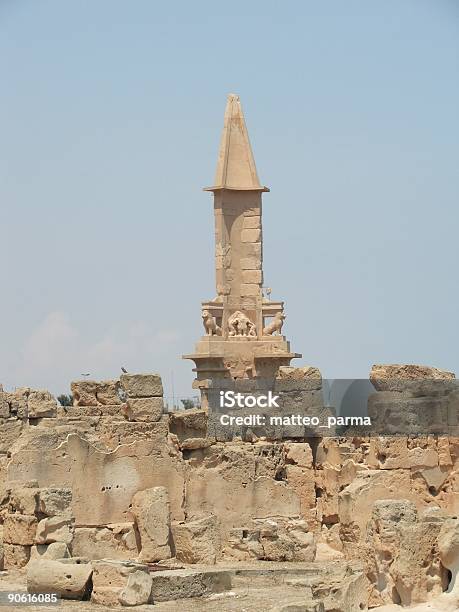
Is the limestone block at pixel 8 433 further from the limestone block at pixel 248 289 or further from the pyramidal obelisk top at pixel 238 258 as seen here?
the limestone block at pixel 248 289

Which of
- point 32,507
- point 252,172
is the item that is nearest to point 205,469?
point 32,507

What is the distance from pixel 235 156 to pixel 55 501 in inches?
878

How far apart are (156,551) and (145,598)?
2549 millimetres

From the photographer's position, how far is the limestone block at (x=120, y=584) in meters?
17.7

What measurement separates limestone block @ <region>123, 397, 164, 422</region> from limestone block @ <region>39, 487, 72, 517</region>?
4.61 ft

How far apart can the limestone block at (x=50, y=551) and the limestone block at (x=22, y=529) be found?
108 mm

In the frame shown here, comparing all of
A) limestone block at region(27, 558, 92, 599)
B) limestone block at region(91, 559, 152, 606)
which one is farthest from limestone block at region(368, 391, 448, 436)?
limestone block at region(27, 558, 92, 599)

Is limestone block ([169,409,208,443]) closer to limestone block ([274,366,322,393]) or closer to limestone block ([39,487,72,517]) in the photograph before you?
limestone block ([274,366,322,393])

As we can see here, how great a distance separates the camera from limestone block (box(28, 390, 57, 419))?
68.9ft

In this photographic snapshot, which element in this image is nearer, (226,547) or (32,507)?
(32,507)

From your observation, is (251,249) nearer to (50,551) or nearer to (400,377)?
(400,377)

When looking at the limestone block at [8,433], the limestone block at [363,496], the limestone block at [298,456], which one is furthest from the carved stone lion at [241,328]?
the limestone block at [8,433]

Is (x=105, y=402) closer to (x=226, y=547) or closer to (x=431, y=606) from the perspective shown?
(x=226, y=547)

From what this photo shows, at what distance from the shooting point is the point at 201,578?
60.4ft
